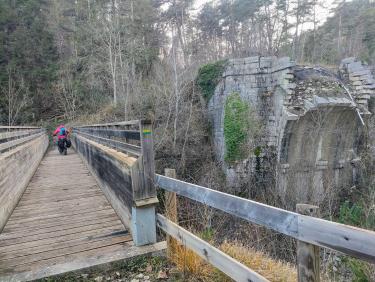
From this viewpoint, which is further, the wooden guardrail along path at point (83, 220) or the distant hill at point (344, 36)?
the distant hill at point (344, 36)

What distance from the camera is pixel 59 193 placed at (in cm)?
630

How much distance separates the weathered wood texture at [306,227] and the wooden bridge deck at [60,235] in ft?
5.27

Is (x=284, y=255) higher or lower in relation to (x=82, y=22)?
lower

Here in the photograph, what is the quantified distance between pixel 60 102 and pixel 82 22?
9.09 meters

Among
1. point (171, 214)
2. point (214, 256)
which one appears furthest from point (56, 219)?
point (214, 256)

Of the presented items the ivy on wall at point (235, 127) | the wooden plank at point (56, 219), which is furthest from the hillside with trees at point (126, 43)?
the wooden plank at point (56, 219)

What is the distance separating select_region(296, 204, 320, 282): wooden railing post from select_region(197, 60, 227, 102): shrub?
15.1 metres

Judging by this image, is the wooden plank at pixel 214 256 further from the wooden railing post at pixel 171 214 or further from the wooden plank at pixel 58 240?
the wooden plank at pixel 58 240

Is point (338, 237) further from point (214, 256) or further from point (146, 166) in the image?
point (146, 166)

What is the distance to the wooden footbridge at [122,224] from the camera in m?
1.63

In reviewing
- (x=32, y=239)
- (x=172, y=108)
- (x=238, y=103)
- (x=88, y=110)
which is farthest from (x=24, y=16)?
(x=32, y=239)

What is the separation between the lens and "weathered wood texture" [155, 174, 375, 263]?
4.31 ft

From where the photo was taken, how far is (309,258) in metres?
1.63

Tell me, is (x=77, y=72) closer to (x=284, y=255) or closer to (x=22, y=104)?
(x=22, y=104)
